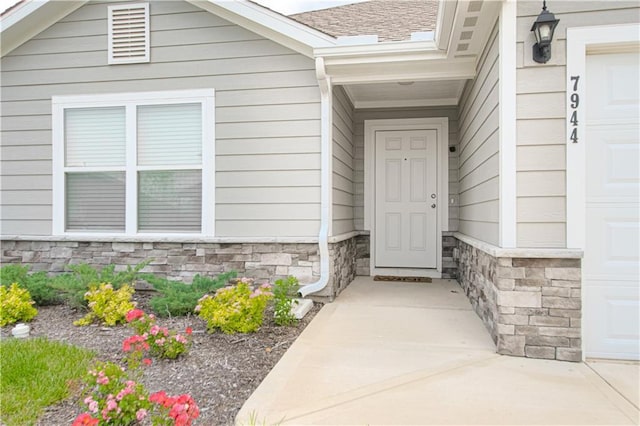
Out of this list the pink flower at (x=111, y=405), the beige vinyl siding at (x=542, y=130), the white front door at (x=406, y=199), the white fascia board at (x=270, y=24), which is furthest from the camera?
the white front door at (x=406, y=199)

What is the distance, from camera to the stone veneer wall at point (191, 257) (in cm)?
414

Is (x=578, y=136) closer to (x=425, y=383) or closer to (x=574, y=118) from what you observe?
(x=574, y=118)

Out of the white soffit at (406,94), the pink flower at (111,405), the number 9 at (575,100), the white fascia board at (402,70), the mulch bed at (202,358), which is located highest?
the white soffit at (406,94)

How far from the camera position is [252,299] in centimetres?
312

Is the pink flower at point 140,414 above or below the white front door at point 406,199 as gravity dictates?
below

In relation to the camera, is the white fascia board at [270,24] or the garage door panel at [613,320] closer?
the garage door panel at [613,320]

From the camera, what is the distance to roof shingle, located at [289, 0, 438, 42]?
4.44 metres

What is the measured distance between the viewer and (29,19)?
14.3 feet

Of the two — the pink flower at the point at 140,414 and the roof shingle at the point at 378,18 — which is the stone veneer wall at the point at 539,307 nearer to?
the pink flower at the point at 140,414

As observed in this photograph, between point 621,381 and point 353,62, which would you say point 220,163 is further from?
point 621,381

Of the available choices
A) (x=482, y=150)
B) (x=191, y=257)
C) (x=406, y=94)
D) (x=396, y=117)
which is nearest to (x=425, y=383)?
(x=482, y=150)

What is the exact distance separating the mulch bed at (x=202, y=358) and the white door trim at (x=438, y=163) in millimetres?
2253

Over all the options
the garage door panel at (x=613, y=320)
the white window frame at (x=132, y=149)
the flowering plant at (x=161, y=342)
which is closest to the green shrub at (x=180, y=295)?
the white window frame at (x=132, y=149)

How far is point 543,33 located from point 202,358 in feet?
10.0
